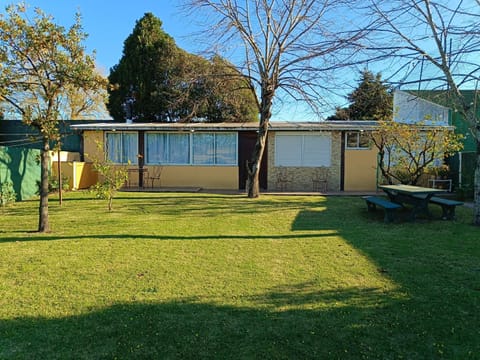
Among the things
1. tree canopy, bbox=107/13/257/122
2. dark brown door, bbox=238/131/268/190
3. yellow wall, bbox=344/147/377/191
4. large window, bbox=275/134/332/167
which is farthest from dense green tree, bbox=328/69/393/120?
tree canopy, bbox=107/13/257/122

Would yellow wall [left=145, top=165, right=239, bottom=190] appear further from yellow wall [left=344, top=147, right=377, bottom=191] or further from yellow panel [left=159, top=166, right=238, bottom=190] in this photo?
yellow wall [left=344, top=147, right=377, bottom=191]

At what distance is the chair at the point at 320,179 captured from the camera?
48.6ft

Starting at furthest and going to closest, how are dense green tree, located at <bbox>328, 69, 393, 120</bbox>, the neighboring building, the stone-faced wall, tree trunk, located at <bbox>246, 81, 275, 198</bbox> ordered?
the stone-faced wall → tree trunk, located at <bbox>246, 81, 275, 198</bbox> → the neighboring building → dense green tree, located at <bbox>328, 69, 393, 120</bbox>

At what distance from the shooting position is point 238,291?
383cm

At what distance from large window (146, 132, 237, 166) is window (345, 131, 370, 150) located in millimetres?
5039

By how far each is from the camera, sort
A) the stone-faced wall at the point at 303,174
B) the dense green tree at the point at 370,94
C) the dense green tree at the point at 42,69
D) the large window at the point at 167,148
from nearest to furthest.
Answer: the dense green tree at the point at 42,69 → the dense green tree at the point at 370,94 → the stone-faced wall at the point at 303,174 → the large window at the point at 167,148

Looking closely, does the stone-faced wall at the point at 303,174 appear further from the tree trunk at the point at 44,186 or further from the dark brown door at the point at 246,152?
the tree trunk at the point at 44,186

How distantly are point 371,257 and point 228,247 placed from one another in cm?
228

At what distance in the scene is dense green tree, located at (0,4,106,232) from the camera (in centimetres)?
578

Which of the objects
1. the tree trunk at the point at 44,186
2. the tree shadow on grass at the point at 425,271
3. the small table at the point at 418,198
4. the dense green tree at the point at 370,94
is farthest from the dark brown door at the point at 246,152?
the tree trunk at the point at 44,186

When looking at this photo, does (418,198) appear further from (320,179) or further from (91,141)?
(91,141)

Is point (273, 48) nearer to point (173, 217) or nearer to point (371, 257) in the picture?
point (173, 217)

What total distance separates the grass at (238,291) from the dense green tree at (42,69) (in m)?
2.20

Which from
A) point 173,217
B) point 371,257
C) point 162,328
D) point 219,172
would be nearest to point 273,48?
point 219,172
